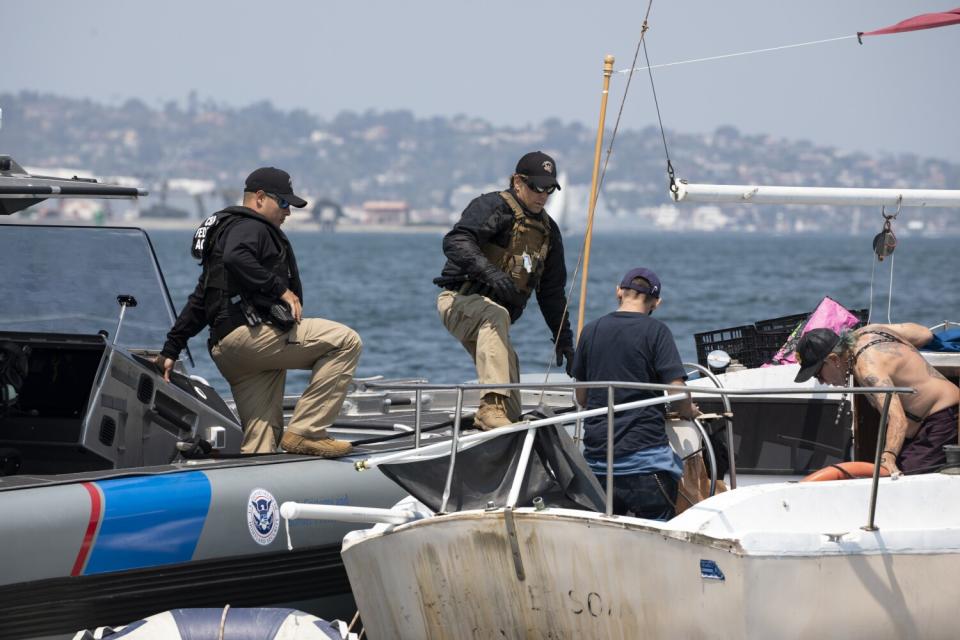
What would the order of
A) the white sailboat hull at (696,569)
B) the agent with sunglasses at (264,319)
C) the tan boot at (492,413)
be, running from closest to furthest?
1. the white sailboat hull at (696,569)
2. the agent with sunglasses at (264,319)
3. the tan boot at (492,413)

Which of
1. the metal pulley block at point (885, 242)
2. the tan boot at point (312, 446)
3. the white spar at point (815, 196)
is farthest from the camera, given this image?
the metal pulley block at point (885, 242)

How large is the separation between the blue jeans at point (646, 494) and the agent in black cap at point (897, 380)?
3.01 ft

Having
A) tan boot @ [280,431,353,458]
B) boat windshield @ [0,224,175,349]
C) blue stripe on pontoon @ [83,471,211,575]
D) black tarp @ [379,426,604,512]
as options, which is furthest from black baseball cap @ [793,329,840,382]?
boat windshield @ [0,224,175,349]

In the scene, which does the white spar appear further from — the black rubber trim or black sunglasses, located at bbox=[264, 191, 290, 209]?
the black rubber trim

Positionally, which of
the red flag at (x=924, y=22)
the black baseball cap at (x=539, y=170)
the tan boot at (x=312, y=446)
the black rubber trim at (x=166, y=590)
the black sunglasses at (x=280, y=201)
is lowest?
the black rubber trim at (x=166, y=590)

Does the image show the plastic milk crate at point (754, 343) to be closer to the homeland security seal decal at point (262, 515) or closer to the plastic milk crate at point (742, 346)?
the plastic milk crate at point (742, 346)

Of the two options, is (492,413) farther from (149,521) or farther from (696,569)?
(696,569)

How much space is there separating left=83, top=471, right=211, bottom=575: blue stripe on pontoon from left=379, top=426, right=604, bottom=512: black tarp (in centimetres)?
121

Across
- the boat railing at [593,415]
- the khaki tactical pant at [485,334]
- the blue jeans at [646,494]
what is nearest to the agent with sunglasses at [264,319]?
the khaki tactical pant at [485,334]

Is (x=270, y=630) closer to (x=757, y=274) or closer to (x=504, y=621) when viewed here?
(x=504, y=621)

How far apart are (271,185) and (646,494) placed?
2753mm

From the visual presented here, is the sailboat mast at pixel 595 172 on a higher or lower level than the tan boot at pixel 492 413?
higher

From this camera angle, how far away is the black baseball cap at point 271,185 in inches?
331

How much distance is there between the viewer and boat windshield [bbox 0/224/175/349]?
30.1 feet
